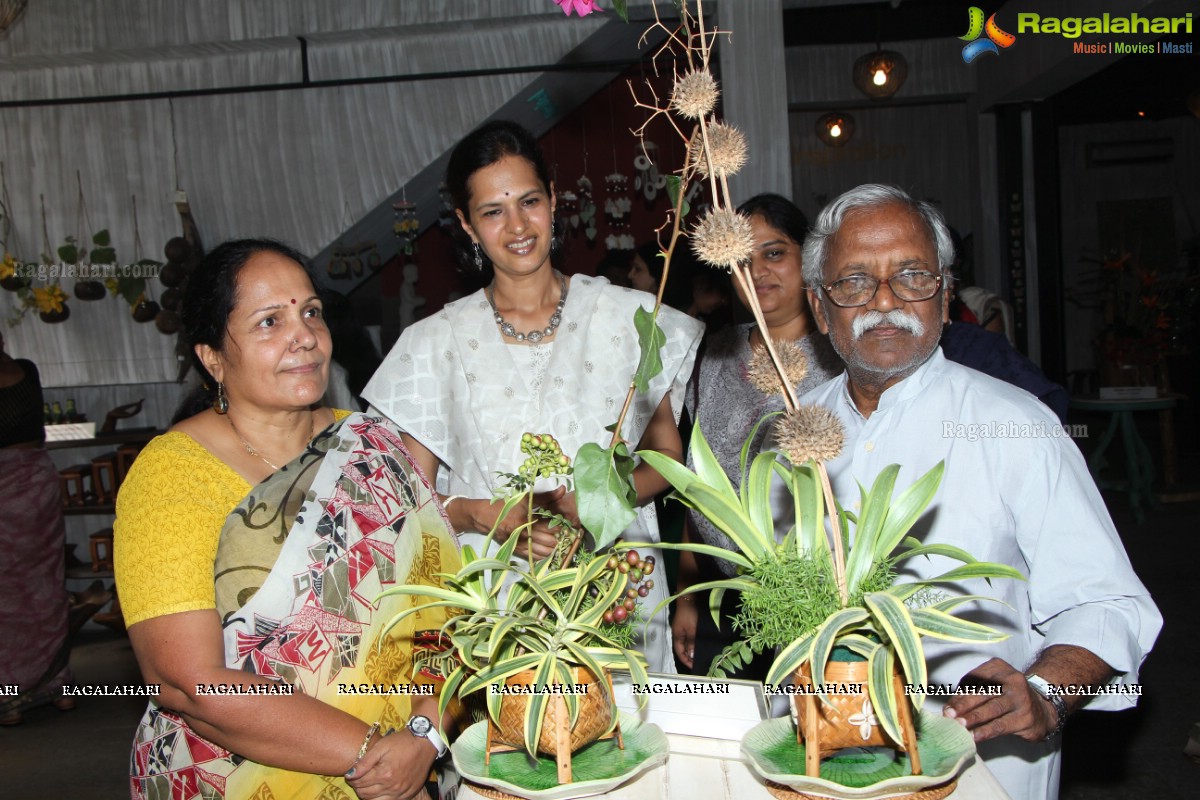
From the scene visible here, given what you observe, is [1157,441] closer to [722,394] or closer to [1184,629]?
[1184,629]

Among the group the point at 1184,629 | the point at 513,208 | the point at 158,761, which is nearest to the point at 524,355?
the point at 513,208

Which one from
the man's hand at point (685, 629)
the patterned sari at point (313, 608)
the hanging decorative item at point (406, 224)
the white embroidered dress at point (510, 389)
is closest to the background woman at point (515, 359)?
the white embroidered dress at point (510, 389)

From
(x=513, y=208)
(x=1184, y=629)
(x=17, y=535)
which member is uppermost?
(x=513, y=208)

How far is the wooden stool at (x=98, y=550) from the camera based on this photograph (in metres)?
5.44

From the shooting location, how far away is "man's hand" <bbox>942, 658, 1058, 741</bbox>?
1.18 metres

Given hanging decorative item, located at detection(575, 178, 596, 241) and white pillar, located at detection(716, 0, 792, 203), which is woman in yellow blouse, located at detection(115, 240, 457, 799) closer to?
white pillar, located at detection(716, 0, 792, 203)

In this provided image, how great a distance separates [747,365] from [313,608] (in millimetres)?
1330

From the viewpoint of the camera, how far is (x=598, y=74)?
5891 millimetres

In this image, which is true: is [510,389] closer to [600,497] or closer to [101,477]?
[600,497]

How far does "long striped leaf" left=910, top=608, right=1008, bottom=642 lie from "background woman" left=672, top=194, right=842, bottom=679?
4.26 ft

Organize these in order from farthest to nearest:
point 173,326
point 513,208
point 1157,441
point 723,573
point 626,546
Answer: point 1157,441, point 173,326, point 723,573, point 513,208, point 626,546

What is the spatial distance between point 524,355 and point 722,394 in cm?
60

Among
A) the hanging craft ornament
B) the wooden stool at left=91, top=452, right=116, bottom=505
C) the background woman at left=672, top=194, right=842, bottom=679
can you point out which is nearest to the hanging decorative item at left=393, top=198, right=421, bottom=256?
the hanging craft ornament

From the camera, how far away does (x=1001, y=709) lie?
3.89 ft
